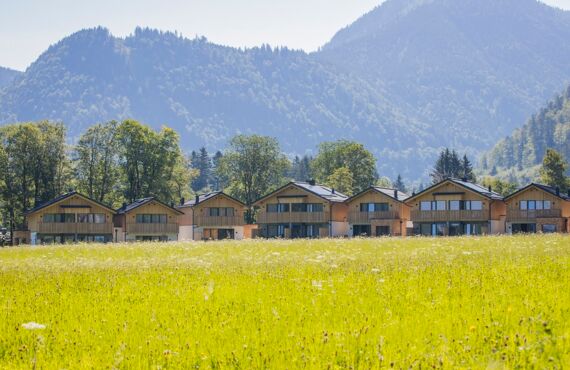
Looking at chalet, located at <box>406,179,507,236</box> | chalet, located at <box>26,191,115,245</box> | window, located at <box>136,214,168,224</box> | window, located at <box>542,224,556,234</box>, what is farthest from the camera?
window, located at <box>136,214,168,224</box>

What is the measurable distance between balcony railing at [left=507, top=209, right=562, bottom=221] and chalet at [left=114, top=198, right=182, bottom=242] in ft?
126

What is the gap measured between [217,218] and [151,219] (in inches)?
339

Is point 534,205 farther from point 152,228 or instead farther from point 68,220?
point 68,220

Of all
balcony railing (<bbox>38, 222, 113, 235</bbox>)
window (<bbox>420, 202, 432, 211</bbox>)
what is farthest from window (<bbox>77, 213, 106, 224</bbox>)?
window (<bbox>420, 202, 432, 211</bbox>)

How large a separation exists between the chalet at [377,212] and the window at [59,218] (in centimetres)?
3260

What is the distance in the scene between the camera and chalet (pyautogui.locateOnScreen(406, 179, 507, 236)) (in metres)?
75.8

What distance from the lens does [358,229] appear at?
273 feet

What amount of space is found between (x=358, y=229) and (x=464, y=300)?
71.9 meters

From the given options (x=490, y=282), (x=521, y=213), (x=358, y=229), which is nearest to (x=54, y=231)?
(x=358, y=229)

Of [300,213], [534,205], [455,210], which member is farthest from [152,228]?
[534,205]

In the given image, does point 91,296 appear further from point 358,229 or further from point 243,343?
point 358,229

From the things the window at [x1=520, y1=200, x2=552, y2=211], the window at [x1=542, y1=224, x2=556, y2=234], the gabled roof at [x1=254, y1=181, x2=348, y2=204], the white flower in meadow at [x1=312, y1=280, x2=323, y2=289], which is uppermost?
the gabled roof at [x1=254, y1=181, x2=348, y2=204]

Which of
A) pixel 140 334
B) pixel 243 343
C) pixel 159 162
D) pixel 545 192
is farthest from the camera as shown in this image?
pixel 159 162

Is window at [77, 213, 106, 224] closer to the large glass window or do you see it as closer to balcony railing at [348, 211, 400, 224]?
balcony railing at [348, 211, 400, 224]
